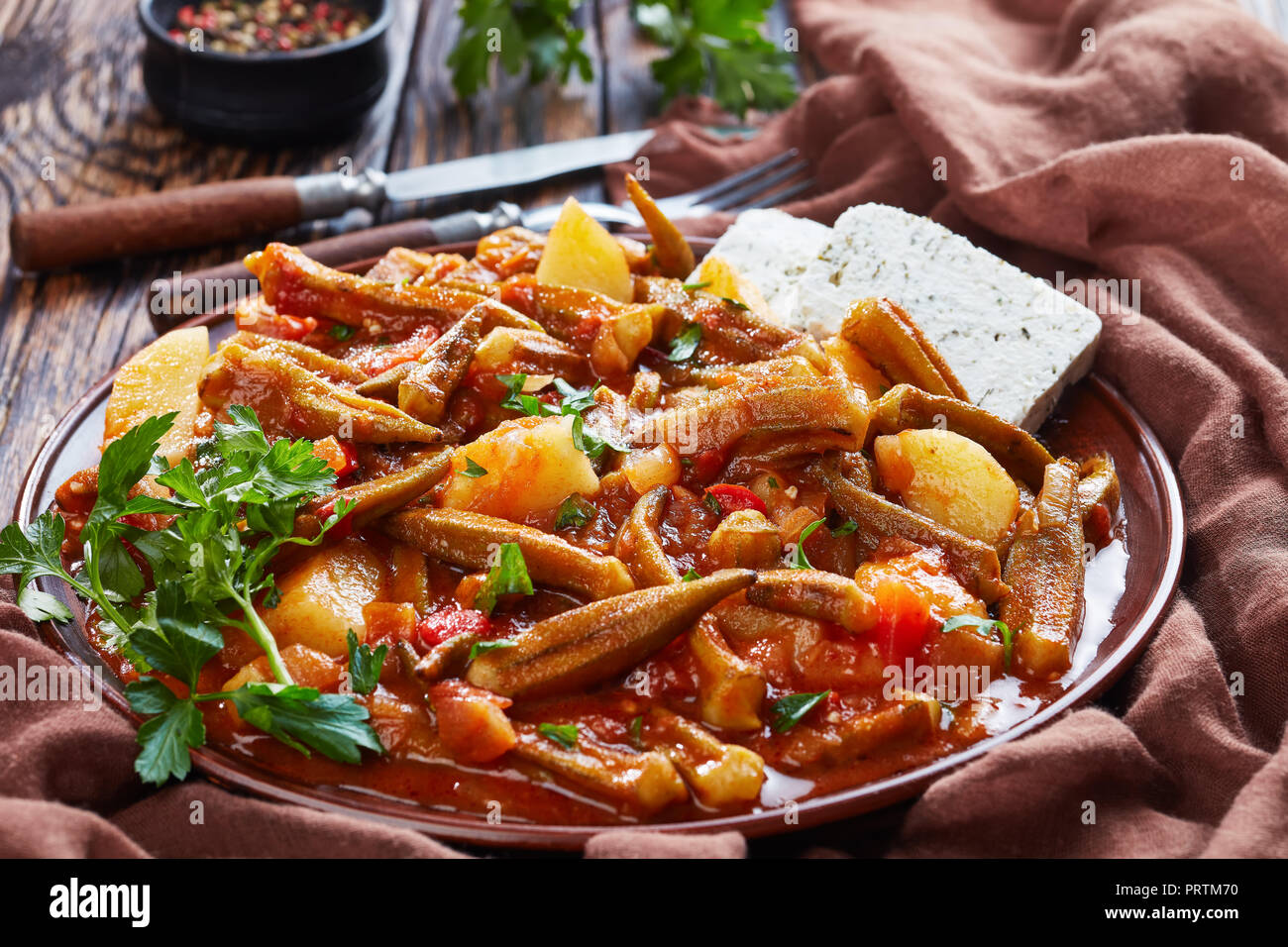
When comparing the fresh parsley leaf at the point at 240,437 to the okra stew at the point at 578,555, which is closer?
the okra stew at the point at 578,555

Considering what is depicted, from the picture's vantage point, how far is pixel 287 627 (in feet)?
9.98

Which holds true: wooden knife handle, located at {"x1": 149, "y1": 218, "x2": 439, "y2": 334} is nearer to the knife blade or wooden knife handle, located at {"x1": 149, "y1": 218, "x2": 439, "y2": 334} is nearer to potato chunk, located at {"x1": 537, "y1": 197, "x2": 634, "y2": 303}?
the knife blade

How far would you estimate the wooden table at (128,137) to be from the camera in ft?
16.4

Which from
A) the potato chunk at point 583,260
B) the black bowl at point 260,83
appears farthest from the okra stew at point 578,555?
the black bowl at point 260,83

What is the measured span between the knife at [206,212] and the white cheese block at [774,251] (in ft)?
5.22

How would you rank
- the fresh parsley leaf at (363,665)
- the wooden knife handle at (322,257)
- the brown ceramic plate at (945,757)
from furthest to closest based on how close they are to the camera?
the wooden knife handle at (322,257) → the fresh parsley leaf at (363,665) → the brown ceramic plate at (945,757)

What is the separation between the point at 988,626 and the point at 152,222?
3.89 m

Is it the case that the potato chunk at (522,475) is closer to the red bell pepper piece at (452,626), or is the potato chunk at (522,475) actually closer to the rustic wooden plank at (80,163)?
the red bell pepper piece at (452,626)

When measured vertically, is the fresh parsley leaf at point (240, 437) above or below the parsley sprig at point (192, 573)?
above

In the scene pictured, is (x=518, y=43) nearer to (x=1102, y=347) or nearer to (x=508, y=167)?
(x=508, y=167)

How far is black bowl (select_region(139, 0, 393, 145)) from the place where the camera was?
5629mm

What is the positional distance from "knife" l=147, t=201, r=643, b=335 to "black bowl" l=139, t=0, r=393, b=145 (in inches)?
29.3

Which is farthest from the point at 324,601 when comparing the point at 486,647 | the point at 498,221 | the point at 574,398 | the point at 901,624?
the point at 498,221

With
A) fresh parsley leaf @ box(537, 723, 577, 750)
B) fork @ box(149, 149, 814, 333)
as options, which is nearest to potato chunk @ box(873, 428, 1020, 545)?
fresh parsley leaf @ box(537, 723, 577, 750)
